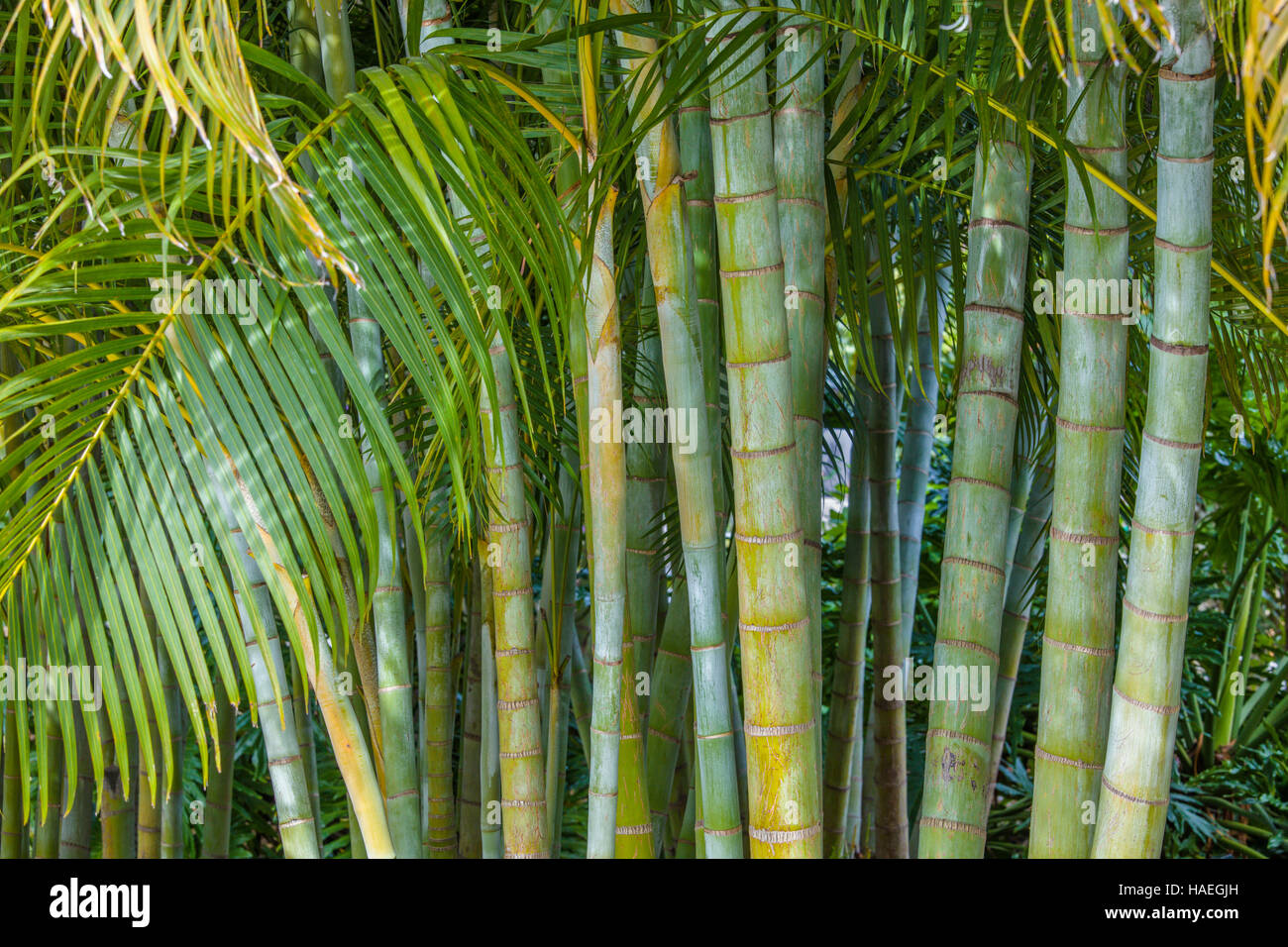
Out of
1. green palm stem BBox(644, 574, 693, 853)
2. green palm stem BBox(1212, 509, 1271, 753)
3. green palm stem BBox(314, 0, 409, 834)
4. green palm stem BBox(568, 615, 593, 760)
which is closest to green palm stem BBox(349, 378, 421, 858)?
green palm stem BBox(314, 0, 409, 834)

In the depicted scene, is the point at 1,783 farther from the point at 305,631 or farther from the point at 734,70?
the point at 734,70

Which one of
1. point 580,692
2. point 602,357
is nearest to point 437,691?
point 580,692

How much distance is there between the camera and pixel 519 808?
125 cm

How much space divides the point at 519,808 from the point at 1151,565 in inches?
29.5

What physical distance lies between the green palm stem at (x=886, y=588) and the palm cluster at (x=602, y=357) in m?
0.41

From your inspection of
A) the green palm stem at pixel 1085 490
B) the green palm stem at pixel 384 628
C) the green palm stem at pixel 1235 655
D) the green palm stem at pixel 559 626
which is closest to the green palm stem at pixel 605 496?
the green palm stem at pixel 384 628

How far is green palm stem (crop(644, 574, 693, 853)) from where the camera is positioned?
1467 mm

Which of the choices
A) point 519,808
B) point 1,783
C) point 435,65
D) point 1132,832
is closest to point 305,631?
point 519,808

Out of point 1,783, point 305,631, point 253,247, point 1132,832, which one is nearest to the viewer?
point 253,247

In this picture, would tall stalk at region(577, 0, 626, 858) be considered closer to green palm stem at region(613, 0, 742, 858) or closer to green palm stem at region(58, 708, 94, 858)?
green palm stem at region(613, 0, 742, 858)

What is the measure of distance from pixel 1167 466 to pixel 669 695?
748 mm

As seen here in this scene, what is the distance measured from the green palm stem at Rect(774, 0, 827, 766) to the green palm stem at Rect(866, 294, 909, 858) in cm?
65

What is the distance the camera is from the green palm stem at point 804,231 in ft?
3.80

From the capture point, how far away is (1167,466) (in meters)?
0.98
